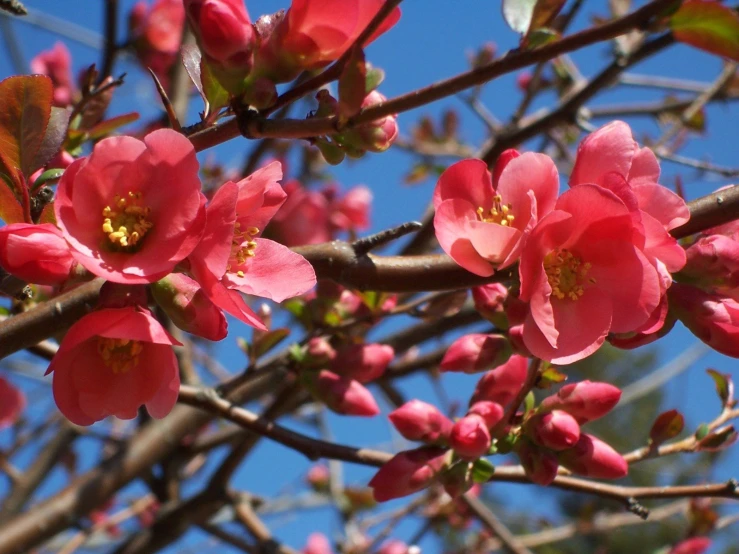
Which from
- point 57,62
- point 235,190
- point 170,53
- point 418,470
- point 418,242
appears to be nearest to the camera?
point 235,190

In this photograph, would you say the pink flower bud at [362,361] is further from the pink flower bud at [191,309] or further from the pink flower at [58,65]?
the pink flower at [58,65]

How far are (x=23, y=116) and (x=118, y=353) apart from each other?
10.7 inches

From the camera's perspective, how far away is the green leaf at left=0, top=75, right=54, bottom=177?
763 millimetres

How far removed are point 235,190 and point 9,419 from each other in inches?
85.4

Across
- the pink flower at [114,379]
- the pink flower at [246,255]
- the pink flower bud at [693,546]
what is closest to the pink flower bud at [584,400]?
the pink flower at [246,255]

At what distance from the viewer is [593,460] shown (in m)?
0.93

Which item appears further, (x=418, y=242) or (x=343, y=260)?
(x=418, y=242)

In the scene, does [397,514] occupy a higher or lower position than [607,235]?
lower

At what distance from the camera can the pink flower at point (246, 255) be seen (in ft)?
2.24

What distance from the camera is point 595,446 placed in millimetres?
935

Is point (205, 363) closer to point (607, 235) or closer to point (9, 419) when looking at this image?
Answer: point (9, 419)

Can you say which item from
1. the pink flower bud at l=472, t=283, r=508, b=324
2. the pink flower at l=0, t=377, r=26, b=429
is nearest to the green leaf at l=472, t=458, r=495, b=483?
the pink flower bud at l=472, t=283, r=508, b=324

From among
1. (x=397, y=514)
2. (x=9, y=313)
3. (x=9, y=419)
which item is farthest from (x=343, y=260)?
(x=9, y=419)

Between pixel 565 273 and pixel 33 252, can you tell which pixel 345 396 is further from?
pixel 33 252
